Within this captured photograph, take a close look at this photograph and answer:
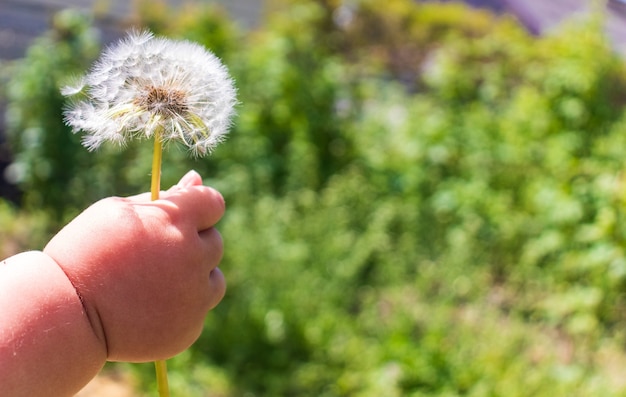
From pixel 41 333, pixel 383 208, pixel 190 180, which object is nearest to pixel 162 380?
pixel 41 333

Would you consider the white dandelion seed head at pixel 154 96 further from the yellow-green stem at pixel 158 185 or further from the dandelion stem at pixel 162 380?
the dandelion stem at pixel 162 380

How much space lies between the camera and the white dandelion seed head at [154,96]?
2.55 feet

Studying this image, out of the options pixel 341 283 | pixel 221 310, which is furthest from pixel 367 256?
pixel 221 310

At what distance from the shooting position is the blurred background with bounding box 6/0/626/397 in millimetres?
2951

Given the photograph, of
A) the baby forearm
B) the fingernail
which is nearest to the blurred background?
the fingernail

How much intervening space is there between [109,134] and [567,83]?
384 centimetres

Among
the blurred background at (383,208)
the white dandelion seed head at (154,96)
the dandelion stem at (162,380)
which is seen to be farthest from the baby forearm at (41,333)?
the blurred background at (383,208)

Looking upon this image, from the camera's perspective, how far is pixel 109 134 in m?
0.78

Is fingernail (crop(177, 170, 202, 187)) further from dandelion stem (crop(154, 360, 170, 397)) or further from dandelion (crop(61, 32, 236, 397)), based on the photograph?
dandelion stem (crop(154, 360, 170, 397))

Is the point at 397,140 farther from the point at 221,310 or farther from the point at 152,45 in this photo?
the point at 152,45

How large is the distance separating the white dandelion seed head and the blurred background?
2.10m

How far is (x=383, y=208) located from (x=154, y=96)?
3.16 meters

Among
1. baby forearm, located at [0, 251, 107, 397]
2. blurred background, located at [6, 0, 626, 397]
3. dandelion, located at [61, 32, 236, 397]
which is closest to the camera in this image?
baby forearm, located at [0, 251, 107, 397]

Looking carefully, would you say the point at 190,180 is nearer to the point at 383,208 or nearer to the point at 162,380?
the point at 162,380
